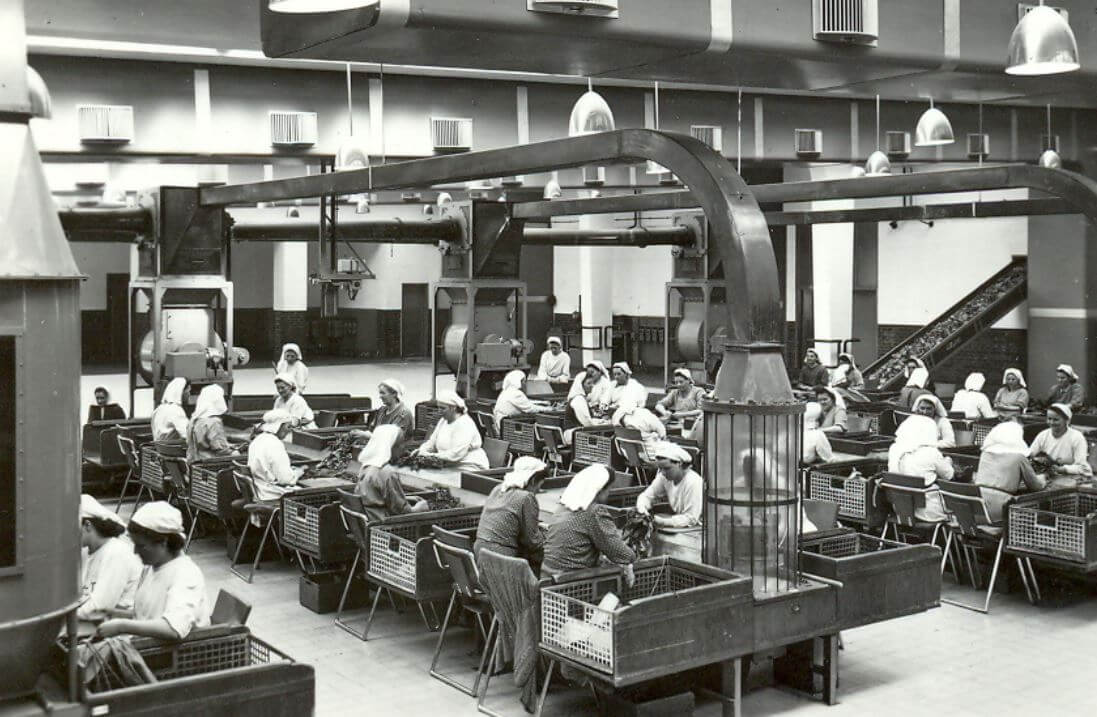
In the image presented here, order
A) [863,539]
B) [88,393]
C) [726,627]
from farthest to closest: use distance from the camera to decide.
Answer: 1. [88,393]
2. [863,539]
3. [726,627]

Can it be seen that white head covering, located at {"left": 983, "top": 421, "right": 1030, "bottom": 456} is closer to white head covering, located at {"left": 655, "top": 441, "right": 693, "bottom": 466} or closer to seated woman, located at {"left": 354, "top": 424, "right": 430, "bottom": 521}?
white head covering, located at {"left": 655, "top": 441, "right": 693, "bottom": 466}

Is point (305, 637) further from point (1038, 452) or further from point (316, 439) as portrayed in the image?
point (1038, 452)

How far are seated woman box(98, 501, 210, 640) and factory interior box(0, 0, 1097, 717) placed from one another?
0.02m

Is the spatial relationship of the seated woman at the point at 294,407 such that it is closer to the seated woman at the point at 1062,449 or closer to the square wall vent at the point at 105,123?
the square wall vent at the point at 105,123

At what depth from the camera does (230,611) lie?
21.6 feet

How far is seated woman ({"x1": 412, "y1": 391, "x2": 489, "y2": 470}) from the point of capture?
39.4 feet

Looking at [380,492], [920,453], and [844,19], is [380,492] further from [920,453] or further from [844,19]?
[844,19]

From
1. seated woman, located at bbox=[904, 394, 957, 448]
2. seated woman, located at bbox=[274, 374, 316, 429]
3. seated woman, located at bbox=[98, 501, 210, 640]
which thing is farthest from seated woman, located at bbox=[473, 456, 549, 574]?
seated woman, located at bbox=[274, 374, 316, 429]

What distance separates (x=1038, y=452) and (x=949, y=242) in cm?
1690

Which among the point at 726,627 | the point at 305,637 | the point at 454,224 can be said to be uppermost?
the point at 454,224

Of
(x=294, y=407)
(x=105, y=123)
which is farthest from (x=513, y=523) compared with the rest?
(x=105, y=123)

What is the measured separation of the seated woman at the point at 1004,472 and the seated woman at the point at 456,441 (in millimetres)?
4735

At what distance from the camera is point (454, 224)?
18016mm

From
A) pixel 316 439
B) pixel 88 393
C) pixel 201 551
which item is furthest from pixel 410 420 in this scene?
pixel 88 393
